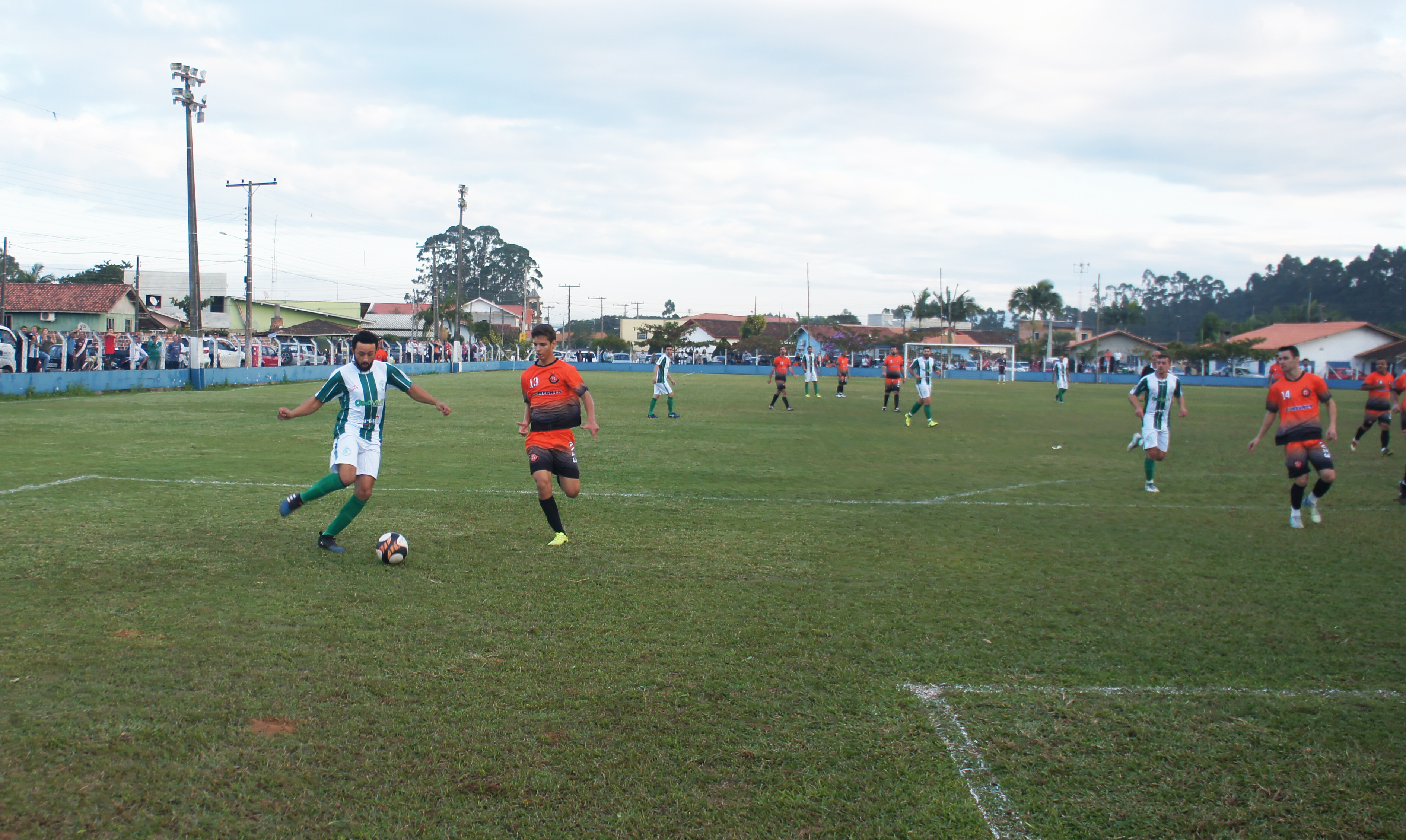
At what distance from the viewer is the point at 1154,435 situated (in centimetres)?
1262

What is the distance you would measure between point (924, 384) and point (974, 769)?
19.8 m

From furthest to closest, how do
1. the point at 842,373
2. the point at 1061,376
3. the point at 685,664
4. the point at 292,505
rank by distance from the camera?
the point at 842,373
the point at 1061,376
the point at 292,505
the point at 685,664

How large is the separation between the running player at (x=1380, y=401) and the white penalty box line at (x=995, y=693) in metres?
15.2

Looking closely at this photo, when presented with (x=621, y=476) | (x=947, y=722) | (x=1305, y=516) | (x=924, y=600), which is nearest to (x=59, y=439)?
(x=621, y=476)

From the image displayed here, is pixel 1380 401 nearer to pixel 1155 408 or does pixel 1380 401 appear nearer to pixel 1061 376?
pixel 1155 408

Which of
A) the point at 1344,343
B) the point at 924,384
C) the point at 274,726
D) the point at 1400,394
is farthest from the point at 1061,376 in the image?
the point at 1344,343

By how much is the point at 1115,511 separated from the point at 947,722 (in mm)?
7360

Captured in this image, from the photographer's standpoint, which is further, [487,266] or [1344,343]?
[487,266]

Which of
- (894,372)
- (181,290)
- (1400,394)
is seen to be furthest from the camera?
(181,290)

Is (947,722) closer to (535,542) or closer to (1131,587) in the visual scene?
(1131,587)

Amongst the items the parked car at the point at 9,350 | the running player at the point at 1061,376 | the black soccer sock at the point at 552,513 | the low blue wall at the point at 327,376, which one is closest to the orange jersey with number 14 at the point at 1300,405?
the black soccer sock at the point at 552,513

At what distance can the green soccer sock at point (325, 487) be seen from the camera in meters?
7.78

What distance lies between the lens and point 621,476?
41.9ft

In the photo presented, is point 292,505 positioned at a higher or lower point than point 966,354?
lower
